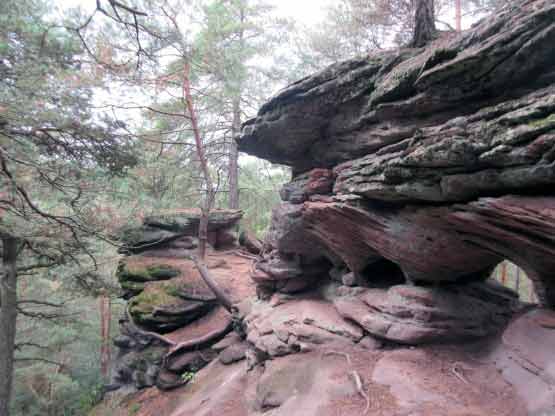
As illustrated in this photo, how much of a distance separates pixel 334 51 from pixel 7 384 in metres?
14.7

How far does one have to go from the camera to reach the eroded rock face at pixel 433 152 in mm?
2975

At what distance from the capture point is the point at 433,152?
3.35 metres

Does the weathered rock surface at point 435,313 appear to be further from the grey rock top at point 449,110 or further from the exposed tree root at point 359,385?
the grey rock top at point 449,110

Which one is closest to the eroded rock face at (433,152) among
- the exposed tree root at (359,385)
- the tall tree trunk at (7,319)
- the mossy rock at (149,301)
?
the exposed tree root at (359,385)

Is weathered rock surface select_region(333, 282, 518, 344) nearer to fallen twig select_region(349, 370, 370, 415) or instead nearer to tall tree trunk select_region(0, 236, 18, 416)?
fallen twig select_region(349, 370, 370, 415)

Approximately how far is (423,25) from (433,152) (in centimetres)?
299

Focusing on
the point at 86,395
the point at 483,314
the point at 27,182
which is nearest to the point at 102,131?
the point at 27,182

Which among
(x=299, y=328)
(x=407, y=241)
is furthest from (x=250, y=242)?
(x=407, y=241)

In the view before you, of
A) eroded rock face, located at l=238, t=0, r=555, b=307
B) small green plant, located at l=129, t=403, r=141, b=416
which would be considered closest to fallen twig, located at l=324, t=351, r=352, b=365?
eroded rock face, located at l=238, t=0, r=555, b=307

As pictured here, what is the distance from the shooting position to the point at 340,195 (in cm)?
512

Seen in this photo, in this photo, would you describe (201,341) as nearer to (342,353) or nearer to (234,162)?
(342,353)

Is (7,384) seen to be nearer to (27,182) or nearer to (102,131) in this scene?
(27,182)

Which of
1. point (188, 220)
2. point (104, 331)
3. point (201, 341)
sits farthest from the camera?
point (104, 331)

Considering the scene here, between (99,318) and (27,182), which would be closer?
(27,182)
